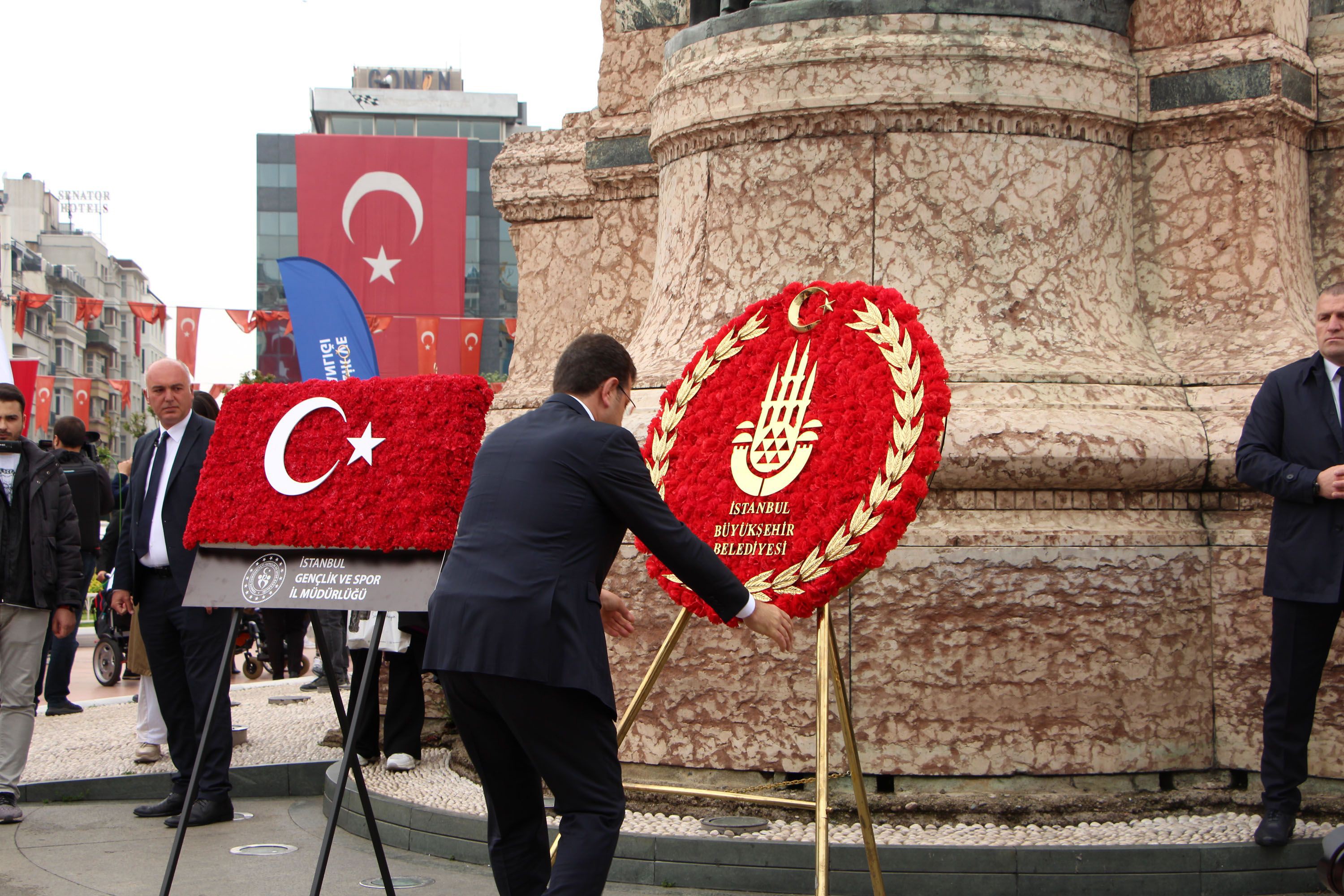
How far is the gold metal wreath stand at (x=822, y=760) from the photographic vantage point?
11.2ft

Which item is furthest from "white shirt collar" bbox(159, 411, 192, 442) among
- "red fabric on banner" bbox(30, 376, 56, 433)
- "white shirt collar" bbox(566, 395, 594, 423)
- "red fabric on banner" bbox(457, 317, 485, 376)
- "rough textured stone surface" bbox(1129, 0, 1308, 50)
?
"red fabric on banner" bbox(30, 376, 56, 433)

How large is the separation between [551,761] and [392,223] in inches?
1599

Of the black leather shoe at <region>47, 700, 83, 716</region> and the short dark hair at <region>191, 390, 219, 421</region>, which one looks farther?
the black leather shoe at <region>47, 700, 83, 716</region>

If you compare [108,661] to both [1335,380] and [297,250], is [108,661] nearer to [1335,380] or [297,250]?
[1335,380]

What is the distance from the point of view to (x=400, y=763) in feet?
20.4

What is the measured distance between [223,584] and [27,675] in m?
2.19

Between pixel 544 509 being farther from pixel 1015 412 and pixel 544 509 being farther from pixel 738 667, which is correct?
pixel 1015 412

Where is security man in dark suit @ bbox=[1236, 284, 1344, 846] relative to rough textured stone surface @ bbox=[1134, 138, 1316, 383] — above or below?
below

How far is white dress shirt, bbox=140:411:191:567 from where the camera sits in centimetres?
582

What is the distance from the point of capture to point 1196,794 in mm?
5031

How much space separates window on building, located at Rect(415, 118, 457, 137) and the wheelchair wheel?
76.0 m

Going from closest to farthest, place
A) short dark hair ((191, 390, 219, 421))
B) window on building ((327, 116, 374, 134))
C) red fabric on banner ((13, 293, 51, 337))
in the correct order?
short dark hair ((191, 390, 219, 421)) < red fabric on banner ((13, 293, 51, 337)) < window on building ((327, 116, 374, 134))

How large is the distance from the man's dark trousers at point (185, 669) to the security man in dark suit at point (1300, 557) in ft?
12.9

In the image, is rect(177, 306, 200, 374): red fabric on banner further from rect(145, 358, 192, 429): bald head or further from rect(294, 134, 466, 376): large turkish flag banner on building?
rect(145, 358, 192, 429): bald head
